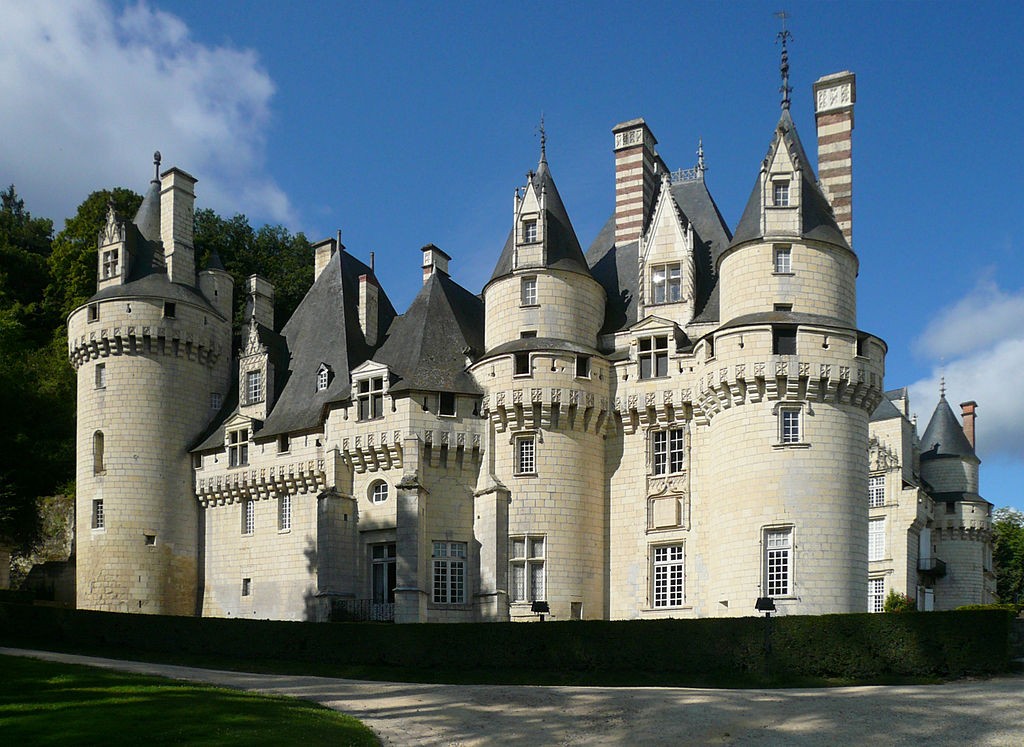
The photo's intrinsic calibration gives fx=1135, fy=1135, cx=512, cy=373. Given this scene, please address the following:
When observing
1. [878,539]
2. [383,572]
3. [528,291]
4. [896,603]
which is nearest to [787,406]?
[528,291]

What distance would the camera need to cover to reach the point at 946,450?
48469 millimetres

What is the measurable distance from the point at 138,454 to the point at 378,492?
920cm

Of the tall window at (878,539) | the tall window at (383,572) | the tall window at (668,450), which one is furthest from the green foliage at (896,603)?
the tall window at (383,572)

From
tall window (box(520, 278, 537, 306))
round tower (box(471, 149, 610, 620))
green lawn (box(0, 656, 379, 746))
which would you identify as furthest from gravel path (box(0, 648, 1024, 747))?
tall window (box(520, 278, 537, 306))

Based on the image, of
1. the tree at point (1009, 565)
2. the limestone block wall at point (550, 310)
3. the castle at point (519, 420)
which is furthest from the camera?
the tree at point (1009, 565)

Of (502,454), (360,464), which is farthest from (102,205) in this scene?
(502,454)

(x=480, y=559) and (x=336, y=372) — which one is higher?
(x=336, y=372)

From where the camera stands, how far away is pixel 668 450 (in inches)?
1239

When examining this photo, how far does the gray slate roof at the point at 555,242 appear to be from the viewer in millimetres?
33000

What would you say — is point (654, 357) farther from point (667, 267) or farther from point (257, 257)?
point (257, 257)

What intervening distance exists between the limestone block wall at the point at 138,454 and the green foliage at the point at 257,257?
1190cm

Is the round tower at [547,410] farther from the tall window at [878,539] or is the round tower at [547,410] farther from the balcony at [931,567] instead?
the balcony at [931,567]

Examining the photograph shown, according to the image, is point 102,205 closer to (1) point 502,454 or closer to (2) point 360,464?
(2) point 360,464

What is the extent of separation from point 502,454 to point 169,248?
50.6 feet
